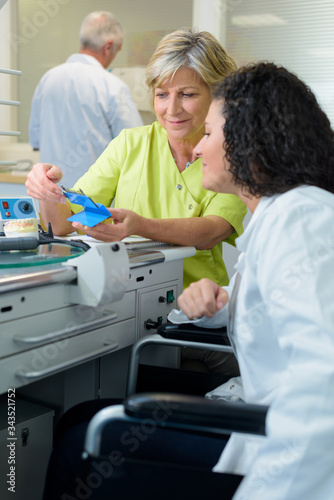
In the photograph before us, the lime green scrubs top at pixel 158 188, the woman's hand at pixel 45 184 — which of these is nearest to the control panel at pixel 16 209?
the woman's hand at pixel 45 184

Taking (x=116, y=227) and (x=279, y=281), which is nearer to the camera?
(x=279, y=281)

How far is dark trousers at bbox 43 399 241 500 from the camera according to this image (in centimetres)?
88

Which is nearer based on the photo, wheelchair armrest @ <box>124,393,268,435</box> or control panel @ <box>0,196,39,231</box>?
wheelchair armrest @ <box>124,393,268,435</box>

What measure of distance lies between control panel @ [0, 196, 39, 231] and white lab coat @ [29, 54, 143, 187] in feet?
5.81

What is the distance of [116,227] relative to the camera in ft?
4.35

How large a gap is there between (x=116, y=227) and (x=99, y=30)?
2338 mm

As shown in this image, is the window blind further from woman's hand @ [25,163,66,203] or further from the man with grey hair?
woman's hand @ [25,163,66,203]

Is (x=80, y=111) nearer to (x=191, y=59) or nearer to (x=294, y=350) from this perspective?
(x=191, y=59)

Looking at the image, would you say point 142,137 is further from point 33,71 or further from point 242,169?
point 33,71

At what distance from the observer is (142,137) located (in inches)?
70.1

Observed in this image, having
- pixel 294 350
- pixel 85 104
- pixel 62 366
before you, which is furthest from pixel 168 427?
pixel 85 104

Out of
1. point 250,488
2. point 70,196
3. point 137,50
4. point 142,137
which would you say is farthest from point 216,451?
point 137,50

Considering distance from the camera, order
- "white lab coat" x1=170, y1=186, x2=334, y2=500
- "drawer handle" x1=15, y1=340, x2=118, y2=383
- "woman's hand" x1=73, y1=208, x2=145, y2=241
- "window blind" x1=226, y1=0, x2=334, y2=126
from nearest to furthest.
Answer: "white lab coat" x1=170, y1=186, x2=334, y2=500 < "drawer handle" x1=15, y1=340, x2=118, y2=383 < "woman's hand" x1=73, y1=208, x2=145, y2=241 < "window blind" x1=226, y1=0, x2=334, y2=126

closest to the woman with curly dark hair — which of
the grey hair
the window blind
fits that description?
the window blind
